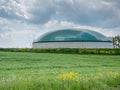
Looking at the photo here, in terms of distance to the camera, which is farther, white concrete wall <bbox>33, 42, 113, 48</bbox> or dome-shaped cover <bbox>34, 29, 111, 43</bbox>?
dome-shaped cover <bbox>34, 29, 111, 43</bbox>

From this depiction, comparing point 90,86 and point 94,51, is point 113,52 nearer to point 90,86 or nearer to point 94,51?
point 94,51

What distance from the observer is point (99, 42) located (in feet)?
281

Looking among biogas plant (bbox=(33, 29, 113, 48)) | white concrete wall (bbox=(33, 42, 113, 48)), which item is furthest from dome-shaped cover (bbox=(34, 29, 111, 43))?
white concrete wall (bbox=(33, 42, 113, 48))

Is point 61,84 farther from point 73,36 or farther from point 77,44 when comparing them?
point 73,36

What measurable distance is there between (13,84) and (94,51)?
45825 millimetres

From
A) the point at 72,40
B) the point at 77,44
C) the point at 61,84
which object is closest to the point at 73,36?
the point at 72,40

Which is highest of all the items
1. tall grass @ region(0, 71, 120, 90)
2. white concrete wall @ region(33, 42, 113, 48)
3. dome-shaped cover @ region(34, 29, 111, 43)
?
dome-shaped cover @ region(34, 29, 111, 43)

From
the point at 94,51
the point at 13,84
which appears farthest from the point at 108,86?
the point at 94,51

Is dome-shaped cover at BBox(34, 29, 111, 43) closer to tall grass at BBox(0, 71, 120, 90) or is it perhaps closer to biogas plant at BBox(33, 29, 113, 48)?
biogas plant at BBox(33, 29, 113, 48)

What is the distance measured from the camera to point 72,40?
84438 millimetres

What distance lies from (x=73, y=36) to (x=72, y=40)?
1.55m

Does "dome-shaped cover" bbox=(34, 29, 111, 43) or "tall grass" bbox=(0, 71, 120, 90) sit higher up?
"dome-shaped cover" bbox=(34, 29, 111, 43)

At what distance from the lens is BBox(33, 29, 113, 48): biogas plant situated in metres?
84.3

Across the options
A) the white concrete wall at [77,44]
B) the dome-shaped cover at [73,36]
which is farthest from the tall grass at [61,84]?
the dome-shaped cover at [73,36]
